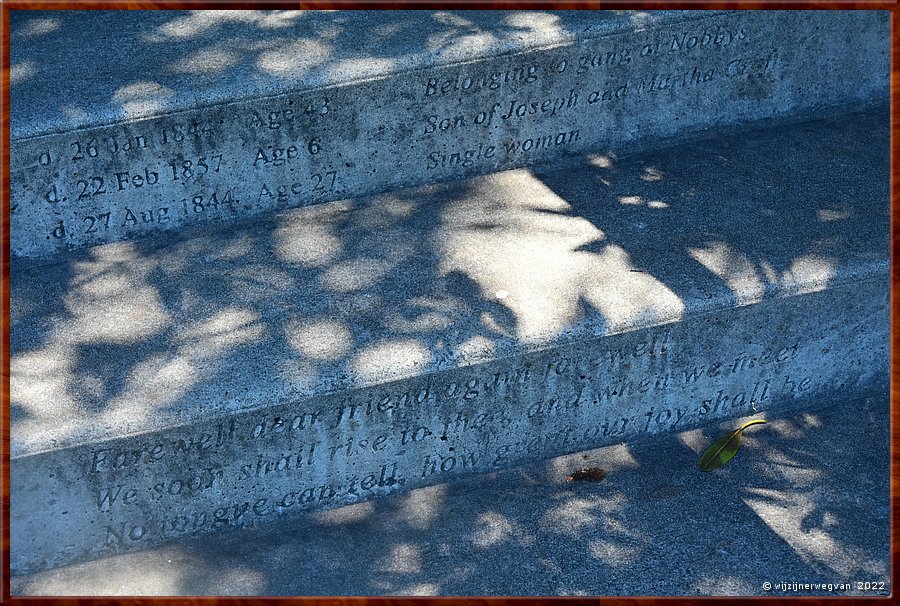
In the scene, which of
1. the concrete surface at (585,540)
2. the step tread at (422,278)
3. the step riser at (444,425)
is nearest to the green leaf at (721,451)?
the concrete surface at (585,540)

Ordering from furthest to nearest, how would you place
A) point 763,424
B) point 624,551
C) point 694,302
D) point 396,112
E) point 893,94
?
point 396,112 < point 763,424 < point 694,302 < point 624,551 < point 893,94

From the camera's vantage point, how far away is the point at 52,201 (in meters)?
4.35

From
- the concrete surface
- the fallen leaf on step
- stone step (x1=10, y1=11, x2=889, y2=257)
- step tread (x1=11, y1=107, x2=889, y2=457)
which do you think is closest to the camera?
the concrete surface

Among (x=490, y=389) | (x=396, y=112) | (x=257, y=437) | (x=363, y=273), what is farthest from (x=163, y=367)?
(x=396, y=112)

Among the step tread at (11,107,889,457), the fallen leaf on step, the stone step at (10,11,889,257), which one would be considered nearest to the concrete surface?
the fallen leaf on step

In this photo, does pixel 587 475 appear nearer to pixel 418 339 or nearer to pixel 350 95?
pixel 418 339

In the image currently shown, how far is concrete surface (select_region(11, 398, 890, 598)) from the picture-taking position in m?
3.50

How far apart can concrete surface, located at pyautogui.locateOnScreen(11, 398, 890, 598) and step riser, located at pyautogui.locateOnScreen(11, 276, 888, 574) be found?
0.10m

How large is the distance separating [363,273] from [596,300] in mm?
998

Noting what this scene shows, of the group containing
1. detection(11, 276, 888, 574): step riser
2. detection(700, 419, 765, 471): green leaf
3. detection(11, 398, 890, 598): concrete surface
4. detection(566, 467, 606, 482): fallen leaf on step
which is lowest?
detection(11, 398, 890, 598): concrete surface

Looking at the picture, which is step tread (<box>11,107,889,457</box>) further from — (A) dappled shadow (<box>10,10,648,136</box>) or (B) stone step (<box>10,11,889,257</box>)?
(A) dappled shadow (<box>10,10,648,136</box>)

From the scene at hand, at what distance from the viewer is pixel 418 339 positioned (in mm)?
3824

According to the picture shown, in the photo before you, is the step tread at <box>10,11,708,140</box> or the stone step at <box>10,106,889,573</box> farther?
the step tread at <box>10,11,708,140</box>

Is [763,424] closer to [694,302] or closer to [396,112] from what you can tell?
[694,302]
